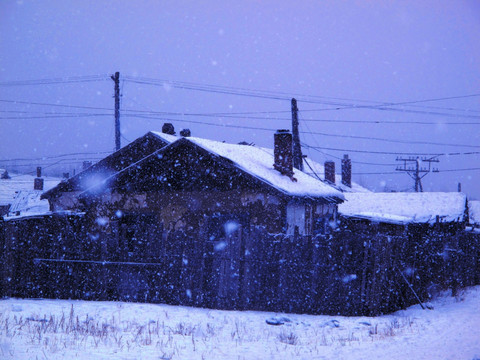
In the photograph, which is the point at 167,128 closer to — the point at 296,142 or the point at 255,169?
the point at 296,142

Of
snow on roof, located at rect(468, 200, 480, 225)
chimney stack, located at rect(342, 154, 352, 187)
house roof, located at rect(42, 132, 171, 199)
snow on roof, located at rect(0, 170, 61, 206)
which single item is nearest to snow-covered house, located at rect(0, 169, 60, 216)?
snow on roof, located at rect(0, 170, 61, 206)

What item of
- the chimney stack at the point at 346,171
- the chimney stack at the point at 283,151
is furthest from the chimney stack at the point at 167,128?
the chimney stack at the point at 346,171

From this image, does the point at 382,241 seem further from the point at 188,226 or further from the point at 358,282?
the point at 188,226

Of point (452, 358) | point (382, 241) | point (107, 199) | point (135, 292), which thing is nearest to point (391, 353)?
point (452, 358)

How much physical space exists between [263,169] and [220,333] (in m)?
8.74

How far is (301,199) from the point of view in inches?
635

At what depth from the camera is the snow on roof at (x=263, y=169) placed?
15417mm

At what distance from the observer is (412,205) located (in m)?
28.3

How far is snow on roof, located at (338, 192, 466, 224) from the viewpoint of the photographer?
2648 cm

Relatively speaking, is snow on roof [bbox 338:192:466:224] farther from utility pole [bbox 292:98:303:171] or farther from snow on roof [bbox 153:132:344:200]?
snow on roof [bbox 153:132:344:200]

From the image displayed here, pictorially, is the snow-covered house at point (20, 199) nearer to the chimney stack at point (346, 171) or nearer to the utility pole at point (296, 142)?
the utility pole at point (296, 142)

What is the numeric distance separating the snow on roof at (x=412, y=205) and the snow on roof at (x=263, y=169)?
22.3 ft

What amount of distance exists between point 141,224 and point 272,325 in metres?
7.53

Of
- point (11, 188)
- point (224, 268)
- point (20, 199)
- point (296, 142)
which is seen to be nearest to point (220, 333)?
point (224, 268)
